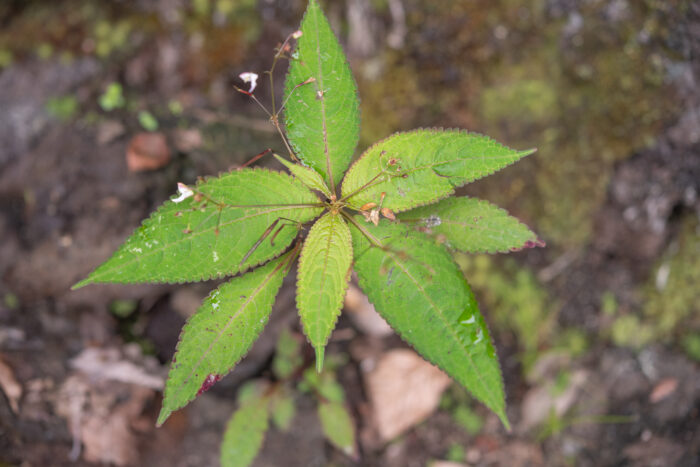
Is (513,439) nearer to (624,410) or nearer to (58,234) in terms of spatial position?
(624,410)

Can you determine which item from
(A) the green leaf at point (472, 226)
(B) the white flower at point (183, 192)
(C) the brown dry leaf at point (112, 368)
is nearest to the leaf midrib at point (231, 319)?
(B) the white flower at point (183, 192)

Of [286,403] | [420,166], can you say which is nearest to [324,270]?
[420,166]

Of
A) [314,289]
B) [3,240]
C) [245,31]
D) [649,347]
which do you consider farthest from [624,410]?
[3,240]

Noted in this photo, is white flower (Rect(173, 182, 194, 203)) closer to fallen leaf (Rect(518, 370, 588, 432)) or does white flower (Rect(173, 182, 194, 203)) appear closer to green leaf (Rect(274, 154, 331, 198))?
green leaf (Rect(274, 154, 331, 198))

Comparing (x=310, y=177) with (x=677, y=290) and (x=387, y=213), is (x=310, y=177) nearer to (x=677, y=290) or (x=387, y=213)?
(x=387, y=213)

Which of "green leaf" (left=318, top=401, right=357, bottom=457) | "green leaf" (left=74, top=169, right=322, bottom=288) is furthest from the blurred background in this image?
"green leaf" (left=74, top=169, right=322, bottom=288)
